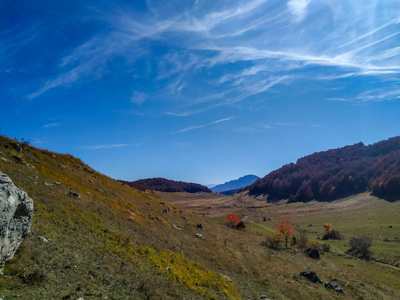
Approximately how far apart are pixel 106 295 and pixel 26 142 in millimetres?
41203

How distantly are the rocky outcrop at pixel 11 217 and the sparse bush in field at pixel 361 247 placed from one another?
71.3 metres

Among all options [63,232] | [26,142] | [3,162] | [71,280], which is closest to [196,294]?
[71,280]

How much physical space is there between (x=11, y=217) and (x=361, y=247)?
74325 mm

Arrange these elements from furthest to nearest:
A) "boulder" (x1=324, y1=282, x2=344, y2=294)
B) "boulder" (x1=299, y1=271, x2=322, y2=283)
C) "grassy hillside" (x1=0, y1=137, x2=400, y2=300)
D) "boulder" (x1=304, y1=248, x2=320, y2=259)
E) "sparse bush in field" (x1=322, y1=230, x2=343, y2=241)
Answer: "sparse bush in field" (x1=322, y1=230, x2=343, y2=241) → "boulder" (x1=304, y1=248, x2=320, y2=259) → "boulder" (x1=299, y1=271, x2=322, y2=283) → "boulder" (x1=324, y1=282, x2=344, y2=294) → "grassy hillside" (x1=0, y1=137, x2=400, y2=300)

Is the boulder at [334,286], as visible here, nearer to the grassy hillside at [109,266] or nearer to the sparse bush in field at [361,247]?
the grassy hillside at [109,266]

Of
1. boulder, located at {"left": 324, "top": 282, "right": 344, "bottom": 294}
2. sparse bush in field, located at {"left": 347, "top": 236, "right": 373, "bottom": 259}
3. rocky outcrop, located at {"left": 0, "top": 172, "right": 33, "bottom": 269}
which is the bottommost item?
sparse bush in field, located at {"left": 347, "top": 236, "right": 373, "bottom": 259}

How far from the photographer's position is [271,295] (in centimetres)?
2320

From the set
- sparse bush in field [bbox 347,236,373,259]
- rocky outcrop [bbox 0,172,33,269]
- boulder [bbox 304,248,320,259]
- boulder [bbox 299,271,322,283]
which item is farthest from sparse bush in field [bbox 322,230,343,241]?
→ rocky outcrop [bbox 0,172,33,269]

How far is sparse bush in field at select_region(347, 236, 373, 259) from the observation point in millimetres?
56550

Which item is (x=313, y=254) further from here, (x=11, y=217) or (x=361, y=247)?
(x=11, y=217)

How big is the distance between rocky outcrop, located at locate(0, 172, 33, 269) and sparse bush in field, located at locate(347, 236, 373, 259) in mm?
71301

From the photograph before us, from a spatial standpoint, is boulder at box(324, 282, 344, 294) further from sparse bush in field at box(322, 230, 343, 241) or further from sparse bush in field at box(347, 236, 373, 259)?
sparse bush in field at box(322, 230, 343, 241)

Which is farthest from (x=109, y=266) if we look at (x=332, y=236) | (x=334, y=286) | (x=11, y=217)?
(x=332, y=236)

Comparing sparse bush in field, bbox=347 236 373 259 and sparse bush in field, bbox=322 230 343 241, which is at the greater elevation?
sparse bush in field, bbox=347 236 373 259
